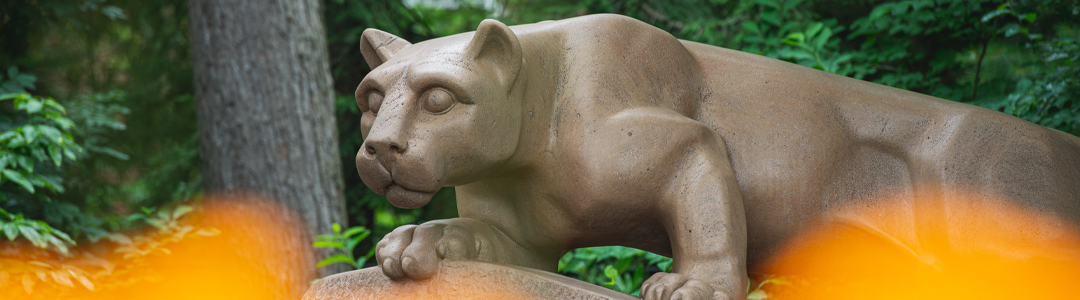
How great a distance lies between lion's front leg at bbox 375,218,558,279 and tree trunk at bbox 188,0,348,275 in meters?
2.26

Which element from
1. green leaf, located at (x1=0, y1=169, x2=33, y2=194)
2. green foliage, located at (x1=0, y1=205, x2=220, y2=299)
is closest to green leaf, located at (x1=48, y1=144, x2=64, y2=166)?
green leaf, located at (x1=0, y1=169, x2=33, y2=194)

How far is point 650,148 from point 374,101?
2.03 feet

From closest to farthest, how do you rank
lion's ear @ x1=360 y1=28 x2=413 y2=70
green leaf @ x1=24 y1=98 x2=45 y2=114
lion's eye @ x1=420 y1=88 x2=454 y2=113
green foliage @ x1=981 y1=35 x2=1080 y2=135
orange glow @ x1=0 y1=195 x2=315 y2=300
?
lion's eye @ x1=420 y1=88 x2=454 y2=113 → lion's ear @ x1=360 y1=28 x2=413 y2=70 → green foliage @ x1=981 y1=35 x2=1080 y2=135 → green leaf @ x1=24 y1=98 x2=45 y2=114 → orange glow @ x1=0 y1=195 x2=315 y2=300

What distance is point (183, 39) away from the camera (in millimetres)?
5766

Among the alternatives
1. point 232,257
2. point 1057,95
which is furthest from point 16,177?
point 1057,95

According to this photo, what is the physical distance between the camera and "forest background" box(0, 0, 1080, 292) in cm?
328

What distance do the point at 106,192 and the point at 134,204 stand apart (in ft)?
0.94

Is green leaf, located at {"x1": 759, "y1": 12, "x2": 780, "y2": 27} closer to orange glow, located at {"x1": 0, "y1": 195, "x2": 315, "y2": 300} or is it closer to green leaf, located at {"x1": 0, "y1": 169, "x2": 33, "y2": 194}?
orange glow, located at {"x1": 0, "y1": 195, "x2": 315, "y2": 300}

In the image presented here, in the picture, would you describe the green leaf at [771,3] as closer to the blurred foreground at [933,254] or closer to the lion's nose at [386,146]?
the blurred foreground at [933,254]

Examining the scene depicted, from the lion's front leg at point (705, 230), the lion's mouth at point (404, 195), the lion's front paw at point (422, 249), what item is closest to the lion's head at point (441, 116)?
the lion's mouth at point (404, 195)

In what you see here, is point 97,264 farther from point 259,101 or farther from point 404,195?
point 404,195

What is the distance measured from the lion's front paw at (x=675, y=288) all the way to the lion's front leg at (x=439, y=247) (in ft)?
1.52

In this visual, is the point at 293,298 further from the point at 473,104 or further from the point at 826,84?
the point at 826,84

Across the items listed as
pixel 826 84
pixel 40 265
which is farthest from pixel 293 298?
pixel 826 84
